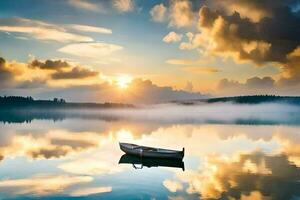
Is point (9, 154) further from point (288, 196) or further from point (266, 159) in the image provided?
point (288, 196)

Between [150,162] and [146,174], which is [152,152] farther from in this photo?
[146,174]

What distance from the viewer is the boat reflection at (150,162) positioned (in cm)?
3456

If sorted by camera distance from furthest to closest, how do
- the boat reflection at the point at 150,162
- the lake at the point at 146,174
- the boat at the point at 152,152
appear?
the boat at the point at 152,152 < the boat reflection at the point at 150,162 < the lake at the point at 146,174

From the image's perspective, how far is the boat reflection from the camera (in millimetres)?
34562

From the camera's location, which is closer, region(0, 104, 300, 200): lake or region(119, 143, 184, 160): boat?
region(0, 104, 300, 200): lake

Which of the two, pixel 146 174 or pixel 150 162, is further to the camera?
pixel 150 162

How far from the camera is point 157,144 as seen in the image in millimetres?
52094

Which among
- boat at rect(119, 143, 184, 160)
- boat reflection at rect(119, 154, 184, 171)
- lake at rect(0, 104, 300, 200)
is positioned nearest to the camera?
lake at rect(0, 104, 300, 200)

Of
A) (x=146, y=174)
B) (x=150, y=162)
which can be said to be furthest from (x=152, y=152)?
(x=146, y=174)

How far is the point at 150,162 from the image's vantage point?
36125 mm

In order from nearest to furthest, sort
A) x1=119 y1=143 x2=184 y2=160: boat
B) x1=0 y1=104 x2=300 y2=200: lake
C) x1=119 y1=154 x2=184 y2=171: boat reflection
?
1. x1=0 y1=104 x2=300 y2=200: lake
2. x1=119 y1=154 x2=184 y2=171: boat reflection
3. x1=119 y1=143 x2=184 y2=160: boat

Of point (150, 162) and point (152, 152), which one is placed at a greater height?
point (152, 152)

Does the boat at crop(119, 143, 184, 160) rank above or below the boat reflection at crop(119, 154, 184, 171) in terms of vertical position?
above

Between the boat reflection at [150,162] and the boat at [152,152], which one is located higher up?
the boat at [152,152]
